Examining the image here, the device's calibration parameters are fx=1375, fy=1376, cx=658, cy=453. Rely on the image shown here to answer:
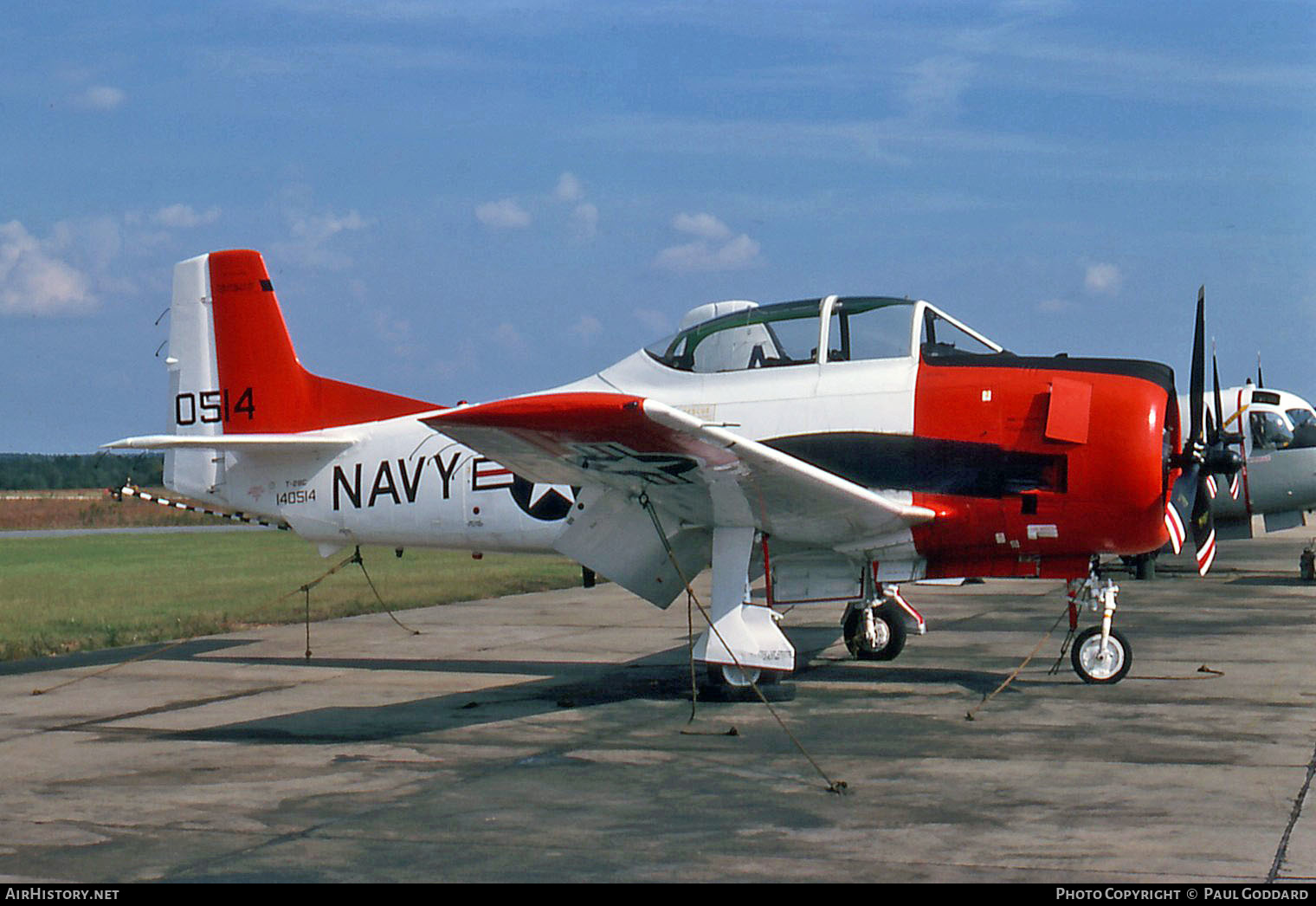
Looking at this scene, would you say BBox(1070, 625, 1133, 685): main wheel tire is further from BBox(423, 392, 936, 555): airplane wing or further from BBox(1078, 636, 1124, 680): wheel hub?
BBox(423, 392, 936, 555): airplane wing

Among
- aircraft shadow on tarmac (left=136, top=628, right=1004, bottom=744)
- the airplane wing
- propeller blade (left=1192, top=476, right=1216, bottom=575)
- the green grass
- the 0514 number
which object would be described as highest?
the 0514 number

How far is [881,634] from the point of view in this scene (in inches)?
500

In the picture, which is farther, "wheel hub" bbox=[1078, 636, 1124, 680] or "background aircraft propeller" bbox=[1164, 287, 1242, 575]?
"wheel hub" bbox=[1078, 636, 1124, 680]

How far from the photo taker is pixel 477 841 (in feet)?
20.3

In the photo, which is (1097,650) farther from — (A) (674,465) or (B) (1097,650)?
(A) (674,465)

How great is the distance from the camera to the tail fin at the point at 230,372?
13734mm

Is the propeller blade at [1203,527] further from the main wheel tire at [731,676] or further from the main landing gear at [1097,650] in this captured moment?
the main wheel tire at [731,676]

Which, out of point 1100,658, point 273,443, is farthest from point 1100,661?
point 273,443

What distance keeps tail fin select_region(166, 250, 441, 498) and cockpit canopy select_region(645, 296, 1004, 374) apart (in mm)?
4256


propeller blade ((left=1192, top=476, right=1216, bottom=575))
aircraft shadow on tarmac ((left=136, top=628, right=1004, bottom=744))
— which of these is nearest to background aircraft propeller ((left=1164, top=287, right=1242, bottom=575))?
propeller blade ((left=1192, top=476, right=1216, bottom=575))

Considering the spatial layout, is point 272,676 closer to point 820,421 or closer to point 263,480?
point 263,480

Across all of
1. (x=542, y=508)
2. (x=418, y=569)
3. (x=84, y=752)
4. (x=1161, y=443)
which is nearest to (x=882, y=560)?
(x=1161, y=443)

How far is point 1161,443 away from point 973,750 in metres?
2.93

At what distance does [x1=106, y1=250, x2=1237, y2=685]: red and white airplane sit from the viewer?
9.62m
